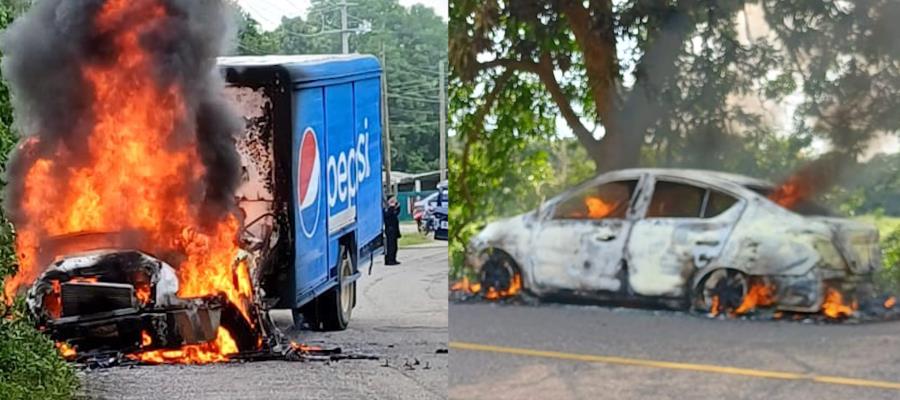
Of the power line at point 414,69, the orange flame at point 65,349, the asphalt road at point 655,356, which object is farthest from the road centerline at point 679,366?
the orange flame at point 65,349

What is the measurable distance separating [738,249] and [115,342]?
1.85 metres

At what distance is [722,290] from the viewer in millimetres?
1826

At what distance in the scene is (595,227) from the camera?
1915 mm


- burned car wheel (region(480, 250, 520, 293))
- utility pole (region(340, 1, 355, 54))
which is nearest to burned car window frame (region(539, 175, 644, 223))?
burned car wheel (region(480, 250, 520, 293))

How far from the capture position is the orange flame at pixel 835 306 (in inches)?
69.0

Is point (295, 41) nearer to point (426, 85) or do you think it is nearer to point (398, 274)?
point (426, 85)

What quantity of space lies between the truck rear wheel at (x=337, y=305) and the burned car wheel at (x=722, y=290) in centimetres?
135

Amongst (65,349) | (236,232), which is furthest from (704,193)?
(65,349)

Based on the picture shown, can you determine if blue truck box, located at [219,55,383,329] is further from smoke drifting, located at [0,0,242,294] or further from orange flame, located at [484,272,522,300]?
orange flame, located at [484,272,522,300]

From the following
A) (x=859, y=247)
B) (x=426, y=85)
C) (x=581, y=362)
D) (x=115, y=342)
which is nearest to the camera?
(x=859, y=247)

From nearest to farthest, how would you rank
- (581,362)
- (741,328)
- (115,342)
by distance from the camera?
(741,328), (581,362), (115,342)

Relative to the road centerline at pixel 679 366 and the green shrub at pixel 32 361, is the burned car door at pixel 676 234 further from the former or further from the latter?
the green shrub at pixel 32 361

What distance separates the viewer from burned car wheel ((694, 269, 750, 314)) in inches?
71.1

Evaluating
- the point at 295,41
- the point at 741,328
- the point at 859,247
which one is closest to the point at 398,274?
the point at 295,41
